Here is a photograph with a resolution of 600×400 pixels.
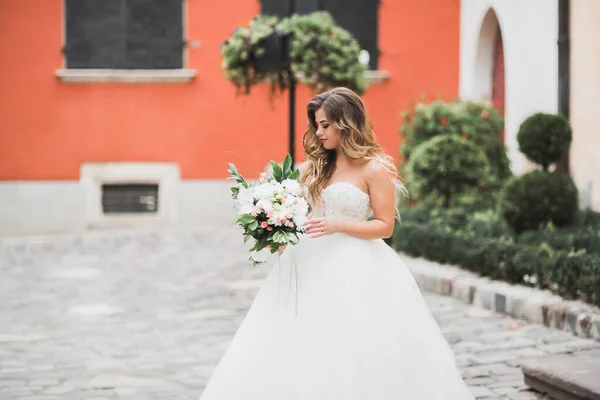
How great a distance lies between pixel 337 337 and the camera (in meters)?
3.64

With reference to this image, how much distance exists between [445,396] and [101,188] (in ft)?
36.9

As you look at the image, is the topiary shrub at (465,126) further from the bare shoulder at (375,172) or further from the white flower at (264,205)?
the white flower at (264,205)

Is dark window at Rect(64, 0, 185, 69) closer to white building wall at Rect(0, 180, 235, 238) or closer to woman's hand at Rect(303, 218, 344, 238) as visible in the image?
white building wall at Rect(0, 180, 235, 238)

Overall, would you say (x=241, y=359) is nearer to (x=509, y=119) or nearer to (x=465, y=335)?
(x=465, y=335)

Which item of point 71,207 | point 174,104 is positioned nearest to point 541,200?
point 174,104

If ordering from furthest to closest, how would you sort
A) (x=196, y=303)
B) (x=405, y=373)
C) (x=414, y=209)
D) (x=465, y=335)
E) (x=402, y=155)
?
1. (x=402, y=155)
2. (x=414, y=209)
3. (x=196, y=303)
4. (x=465, y=335)
5. (x=405, y=373)

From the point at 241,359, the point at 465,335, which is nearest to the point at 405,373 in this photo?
the point at 241,359

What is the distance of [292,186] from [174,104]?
11.0 m

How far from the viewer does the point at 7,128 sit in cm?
1404

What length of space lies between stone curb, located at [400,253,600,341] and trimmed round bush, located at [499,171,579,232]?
0.72 metres

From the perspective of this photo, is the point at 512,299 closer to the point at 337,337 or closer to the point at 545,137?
the point at 545,137

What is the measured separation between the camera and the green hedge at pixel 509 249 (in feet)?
22.4

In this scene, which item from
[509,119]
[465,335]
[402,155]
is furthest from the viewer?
[402,155]

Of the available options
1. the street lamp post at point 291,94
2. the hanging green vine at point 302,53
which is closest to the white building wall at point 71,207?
the hanging green vine at point 302,53
